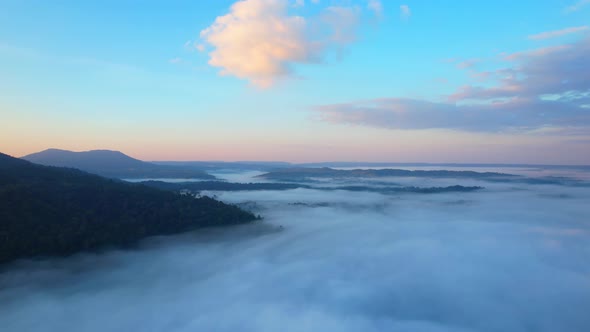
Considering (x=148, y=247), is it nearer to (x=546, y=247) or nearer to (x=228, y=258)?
(x=228, y=258)

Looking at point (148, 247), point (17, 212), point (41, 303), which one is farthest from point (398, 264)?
point (17, 212)

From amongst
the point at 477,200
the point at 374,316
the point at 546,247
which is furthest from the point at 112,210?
the point at 477,200

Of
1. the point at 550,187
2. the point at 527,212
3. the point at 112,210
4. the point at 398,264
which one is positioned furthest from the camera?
the point at 550,187

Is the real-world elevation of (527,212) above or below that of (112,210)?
below

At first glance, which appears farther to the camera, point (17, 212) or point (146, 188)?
point (146, 188)

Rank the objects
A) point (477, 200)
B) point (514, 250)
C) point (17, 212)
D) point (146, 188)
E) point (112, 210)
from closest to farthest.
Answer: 1. point (17, 212)
2. point (112, 210)
3. point (514, 250)
4. point (146, 188)
5. point (477, 200)

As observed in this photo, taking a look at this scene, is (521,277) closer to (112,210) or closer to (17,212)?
(112,210)
